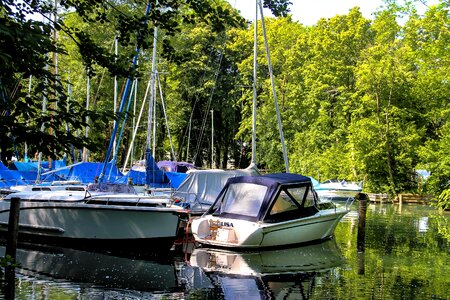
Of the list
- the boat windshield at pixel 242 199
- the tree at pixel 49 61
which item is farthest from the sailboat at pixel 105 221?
the tree at pixel 49 61

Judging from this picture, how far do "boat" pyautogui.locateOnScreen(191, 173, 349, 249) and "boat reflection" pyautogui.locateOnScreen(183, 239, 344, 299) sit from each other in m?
0.40

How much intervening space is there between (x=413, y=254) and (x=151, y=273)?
893 cm

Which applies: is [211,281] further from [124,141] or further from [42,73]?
[124,141]

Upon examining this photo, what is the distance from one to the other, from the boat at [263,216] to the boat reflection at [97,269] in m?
2.08

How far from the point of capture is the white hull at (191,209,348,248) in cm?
1667

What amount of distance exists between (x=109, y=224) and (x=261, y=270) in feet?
16.3

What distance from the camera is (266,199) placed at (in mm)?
17344

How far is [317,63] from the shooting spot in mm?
50781

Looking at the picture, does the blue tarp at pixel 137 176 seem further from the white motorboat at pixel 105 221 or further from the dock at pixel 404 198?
the dock at pixel 404 198

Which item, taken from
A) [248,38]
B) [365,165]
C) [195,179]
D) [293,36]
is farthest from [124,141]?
[195,179]

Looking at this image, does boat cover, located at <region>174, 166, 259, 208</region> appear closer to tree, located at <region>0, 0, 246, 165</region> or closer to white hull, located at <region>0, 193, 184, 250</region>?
white hull, located at <region>0, 193, 184, 250</region>

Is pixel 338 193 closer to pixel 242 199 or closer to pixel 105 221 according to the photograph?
pixel 242 199

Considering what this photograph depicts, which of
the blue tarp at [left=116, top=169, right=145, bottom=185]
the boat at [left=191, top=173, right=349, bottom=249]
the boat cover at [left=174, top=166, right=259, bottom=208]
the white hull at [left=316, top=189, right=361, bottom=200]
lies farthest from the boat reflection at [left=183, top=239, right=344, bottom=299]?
the white hull at [left=316, top=189, right=361, bottom=200]

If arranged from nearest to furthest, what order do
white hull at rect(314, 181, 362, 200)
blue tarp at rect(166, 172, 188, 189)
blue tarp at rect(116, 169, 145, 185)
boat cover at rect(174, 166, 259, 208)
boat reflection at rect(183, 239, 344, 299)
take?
boat reflection at rect(183, 239, 344, 299) → boat cover at rect(174, 166, 259, 208) → blue tarp at rect(166, 172, 188, 189) → blue tarp at rect(116, 169, 145, 185) → white hull at rect(314, 181, 362, 200)
